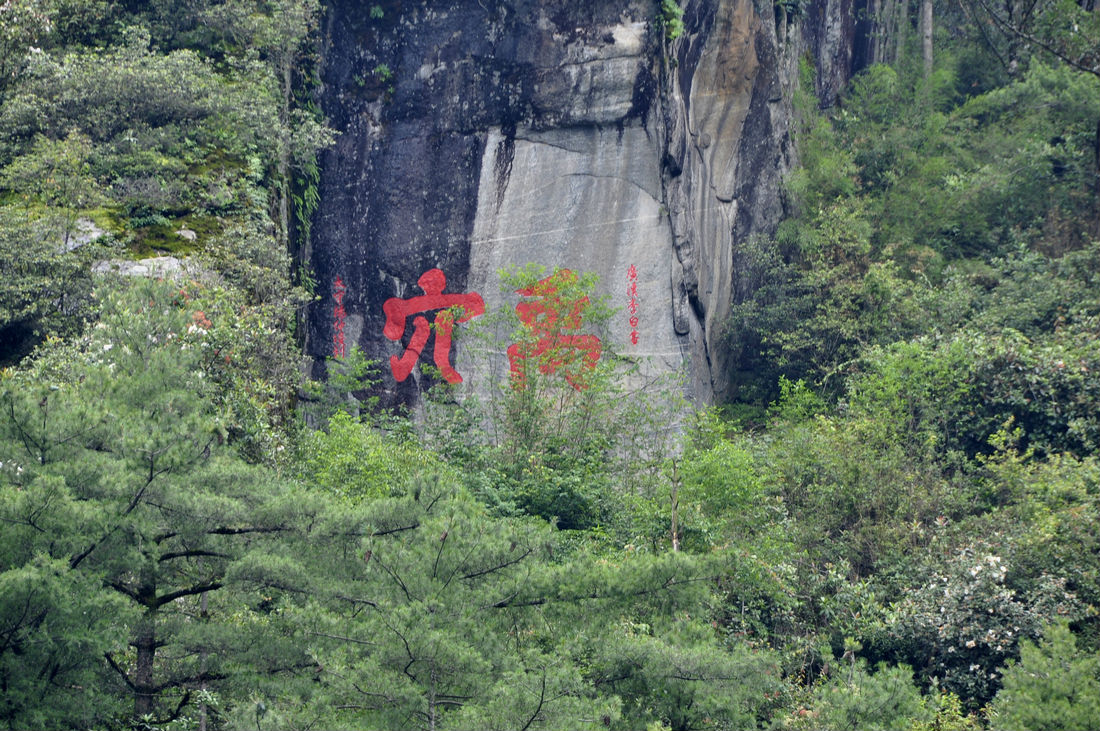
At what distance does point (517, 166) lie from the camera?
51.1 feet

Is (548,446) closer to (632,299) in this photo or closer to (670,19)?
(632,299)

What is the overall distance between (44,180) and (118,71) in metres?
1.99

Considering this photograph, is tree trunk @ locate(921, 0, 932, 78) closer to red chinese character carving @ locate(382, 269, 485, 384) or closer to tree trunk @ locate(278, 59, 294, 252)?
red chinese character carving @ locate(382, 269, 485, 384)

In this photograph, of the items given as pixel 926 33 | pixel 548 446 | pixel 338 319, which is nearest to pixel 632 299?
pixel 548 446

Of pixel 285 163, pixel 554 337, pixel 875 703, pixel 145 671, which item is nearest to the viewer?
pixel 875 703

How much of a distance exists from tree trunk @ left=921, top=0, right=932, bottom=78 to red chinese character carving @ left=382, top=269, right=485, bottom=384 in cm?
1136

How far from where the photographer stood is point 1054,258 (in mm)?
16078

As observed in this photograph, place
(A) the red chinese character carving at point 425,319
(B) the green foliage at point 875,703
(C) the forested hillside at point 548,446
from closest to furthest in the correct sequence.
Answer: (C) the forested hillside at point 548,446
(B) the green foliage at point 875,703
(A) the red chinese character carving at point 425,319

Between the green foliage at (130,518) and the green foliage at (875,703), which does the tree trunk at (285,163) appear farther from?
the green foliage at (875,703)

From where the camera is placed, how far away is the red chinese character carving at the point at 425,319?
15.2 metres

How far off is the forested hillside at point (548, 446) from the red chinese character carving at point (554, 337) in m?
0.09

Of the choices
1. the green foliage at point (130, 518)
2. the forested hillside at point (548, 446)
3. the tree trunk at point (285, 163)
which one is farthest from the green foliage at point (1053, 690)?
the tree trunk at point (285, 163)

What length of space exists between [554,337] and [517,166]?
3091mm

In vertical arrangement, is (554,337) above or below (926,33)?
below
